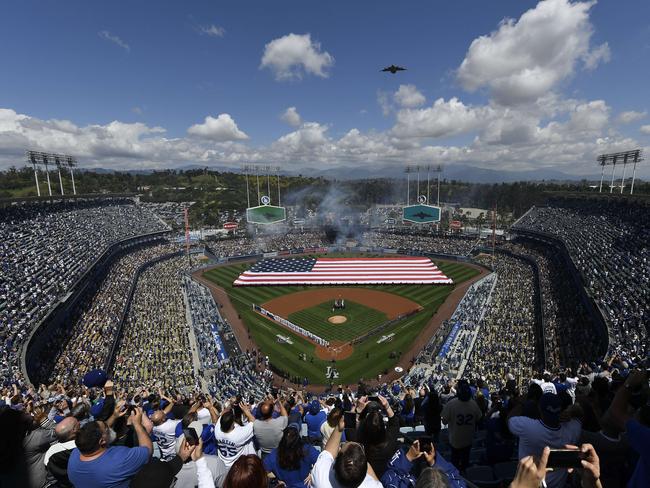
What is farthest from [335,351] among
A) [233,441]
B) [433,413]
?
[233,441]

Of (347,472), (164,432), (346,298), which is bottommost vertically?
(346,298)

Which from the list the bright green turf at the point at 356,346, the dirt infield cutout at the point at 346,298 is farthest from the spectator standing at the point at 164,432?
the dirt infield cutout at the point at 346,298

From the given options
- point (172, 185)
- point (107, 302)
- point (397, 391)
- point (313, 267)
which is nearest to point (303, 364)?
point (397, 391)

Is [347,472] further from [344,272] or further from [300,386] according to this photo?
[344,272]

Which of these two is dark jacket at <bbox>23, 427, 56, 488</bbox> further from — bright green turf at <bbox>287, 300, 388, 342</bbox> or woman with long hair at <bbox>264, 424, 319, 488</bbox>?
A: bright green turf at <bbox>287, 300, 388, 342</bbox>

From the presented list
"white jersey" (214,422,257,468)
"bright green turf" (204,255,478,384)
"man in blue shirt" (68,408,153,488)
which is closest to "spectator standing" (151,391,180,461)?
"white jersey" (214,422,257,468)

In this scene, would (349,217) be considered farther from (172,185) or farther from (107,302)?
(172,185)

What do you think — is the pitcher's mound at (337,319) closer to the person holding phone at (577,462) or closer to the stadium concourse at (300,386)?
the stadium concourse at (300,386)
